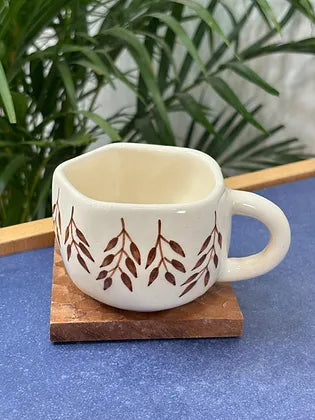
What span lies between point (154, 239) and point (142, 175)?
11cm

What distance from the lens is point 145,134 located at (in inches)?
28.5

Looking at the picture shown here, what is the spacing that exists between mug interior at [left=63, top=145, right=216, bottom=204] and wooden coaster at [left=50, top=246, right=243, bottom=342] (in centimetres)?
8

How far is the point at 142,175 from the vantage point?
454mm

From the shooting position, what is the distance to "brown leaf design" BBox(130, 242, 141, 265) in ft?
1.18

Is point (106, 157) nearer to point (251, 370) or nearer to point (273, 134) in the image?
point (251, 370)

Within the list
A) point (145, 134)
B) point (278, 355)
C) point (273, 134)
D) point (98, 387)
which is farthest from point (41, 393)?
point (273, 134)

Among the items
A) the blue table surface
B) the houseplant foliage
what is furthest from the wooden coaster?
the houseplant foliage

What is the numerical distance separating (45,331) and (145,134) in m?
0.36

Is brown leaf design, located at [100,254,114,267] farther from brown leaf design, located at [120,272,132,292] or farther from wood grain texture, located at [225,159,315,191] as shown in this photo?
wood grain texture, located at [225,159,315,191]

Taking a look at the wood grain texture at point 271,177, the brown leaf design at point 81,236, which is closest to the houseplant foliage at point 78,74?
the wood grain texture at point 271,177

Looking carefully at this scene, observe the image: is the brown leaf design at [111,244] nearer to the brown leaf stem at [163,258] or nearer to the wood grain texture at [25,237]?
the brown leaf stem at [163,258]

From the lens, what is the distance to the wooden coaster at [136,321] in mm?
392

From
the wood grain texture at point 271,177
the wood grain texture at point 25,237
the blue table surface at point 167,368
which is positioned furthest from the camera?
the wood grain texture at point 271,177

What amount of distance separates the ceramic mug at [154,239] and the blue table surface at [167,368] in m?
0.04
